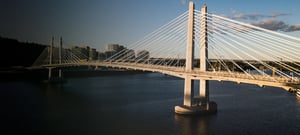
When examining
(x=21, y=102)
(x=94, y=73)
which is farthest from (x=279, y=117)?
(x=94, y=73)

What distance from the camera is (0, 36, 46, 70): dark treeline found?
6214cm

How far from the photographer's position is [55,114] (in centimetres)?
2053

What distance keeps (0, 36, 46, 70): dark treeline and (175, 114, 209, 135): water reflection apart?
1950 inches

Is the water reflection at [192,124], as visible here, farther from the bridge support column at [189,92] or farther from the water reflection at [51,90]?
the water reflection at [51,90]

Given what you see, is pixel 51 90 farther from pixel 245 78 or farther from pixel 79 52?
pixel 79 52

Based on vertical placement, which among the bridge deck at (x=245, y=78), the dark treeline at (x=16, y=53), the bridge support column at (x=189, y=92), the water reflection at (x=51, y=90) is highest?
the dark treeline at (x=16, y=53)

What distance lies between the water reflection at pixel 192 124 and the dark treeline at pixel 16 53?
163 ft

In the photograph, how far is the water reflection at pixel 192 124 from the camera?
52.5ft

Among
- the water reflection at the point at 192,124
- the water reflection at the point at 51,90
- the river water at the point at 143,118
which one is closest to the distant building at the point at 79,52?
the water reflection at the point at 51,90

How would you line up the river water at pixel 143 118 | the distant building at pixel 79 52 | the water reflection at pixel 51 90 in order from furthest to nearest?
the distant building at pixel 79 52, the water reflection at pixel 51 90, the river water at pixel 143 118

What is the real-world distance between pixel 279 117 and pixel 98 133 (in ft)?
37.7

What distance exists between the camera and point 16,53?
2594 inches

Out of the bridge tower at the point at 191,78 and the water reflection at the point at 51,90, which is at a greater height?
the bridge tower at the point at 191,78

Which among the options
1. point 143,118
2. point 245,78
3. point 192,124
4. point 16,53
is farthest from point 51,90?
point 16,53
